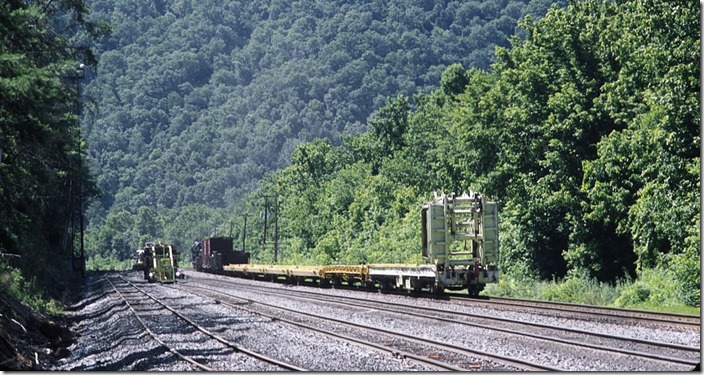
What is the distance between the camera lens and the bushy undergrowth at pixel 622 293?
28.5 metres

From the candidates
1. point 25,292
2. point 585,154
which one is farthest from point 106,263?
point 25,292

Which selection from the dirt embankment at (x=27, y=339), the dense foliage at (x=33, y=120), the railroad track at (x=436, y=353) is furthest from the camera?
the dense foliage at (x=33, y=120)

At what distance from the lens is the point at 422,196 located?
71.3 m

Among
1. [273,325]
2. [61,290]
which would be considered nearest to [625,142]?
[273,325]

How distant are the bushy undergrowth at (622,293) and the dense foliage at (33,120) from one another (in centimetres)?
1608

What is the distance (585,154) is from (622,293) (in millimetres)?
14701

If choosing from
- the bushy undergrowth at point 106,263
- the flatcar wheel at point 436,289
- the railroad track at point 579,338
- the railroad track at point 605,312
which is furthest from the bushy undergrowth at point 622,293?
the bushy undergrowth at point 106,263

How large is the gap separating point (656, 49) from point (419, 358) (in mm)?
17932

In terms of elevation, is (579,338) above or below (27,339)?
above

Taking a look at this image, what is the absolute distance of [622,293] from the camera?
103 feet

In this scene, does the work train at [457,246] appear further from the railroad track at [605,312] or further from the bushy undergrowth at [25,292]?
the bushy undergrowth at [25,292]

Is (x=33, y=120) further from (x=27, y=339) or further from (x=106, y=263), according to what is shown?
(x=106, y=263)

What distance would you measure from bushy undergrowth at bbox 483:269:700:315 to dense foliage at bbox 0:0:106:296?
1608 centimetres

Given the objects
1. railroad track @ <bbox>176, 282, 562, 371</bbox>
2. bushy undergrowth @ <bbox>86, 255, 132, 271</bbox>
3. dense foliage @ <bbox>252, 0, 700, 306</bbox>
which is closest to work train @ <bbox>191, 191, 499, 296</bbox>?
dense foliage @ <bbox>252, 0, 700, 306</bbox>
